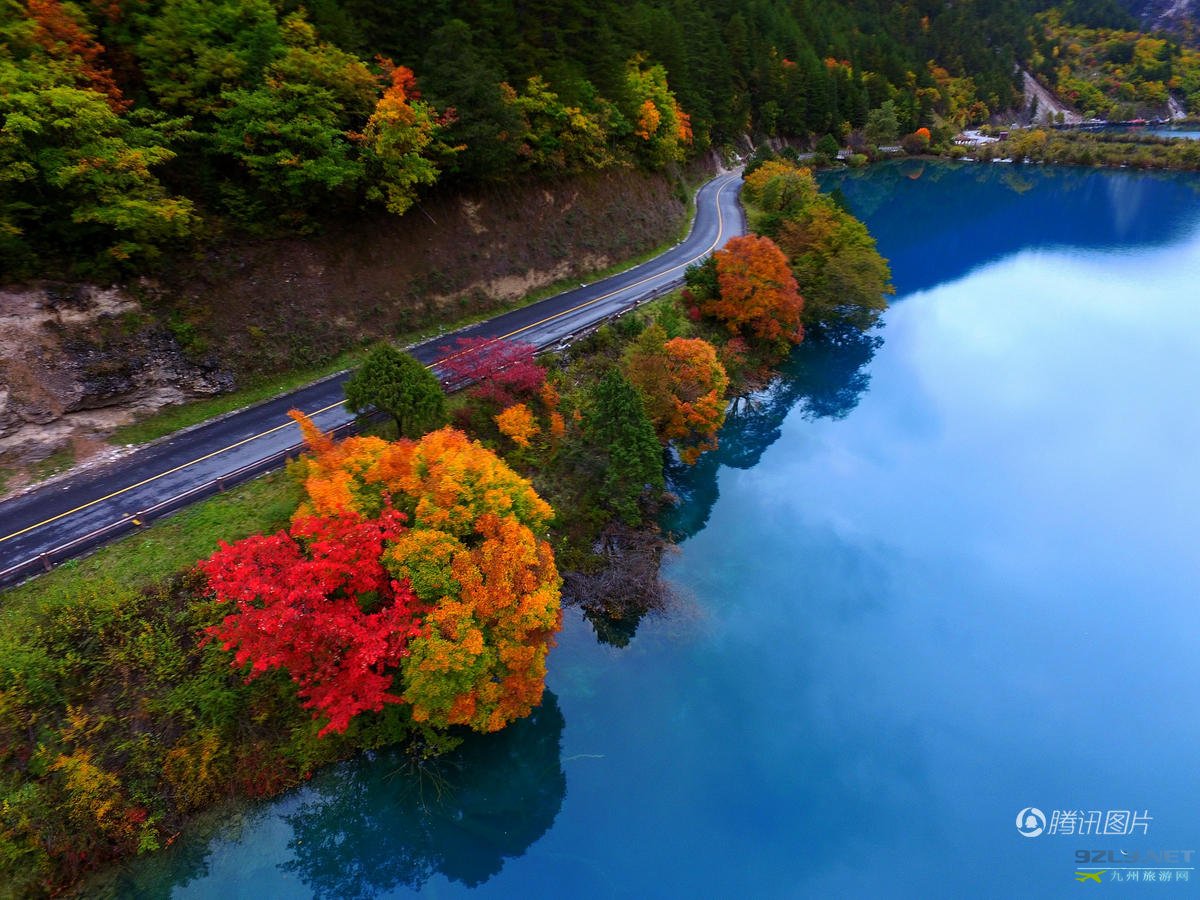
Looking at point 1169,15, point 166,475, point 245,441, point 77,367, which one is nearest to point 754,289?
point 245,441

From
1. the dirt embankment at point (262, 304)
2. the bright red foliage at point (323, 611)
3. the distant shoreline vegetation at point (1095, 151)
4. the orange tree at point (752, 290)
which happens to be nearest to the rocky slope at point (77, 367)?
the dirt embankment at point (262, 304)

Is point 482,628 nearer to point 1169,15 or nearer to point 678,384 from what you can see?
point 678,384

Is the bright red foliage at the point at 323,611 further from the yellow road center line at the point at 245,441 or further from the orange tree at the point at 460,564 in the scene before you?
the yellow road center line at the point at 245,441

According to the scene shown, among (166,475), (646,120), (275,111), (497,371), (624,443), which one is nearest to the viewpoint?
(166,475)

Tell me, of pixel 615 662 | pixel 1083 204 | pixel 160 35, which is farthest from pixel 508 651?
pixel 1083 204

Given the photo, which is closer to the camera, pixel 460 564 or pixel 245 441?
pixel 460 564

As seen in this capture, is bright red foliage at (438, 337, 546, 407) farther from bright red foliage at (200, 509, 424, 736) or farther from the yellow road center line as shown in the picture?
bright red foliage at (200, 509, 424, 736)

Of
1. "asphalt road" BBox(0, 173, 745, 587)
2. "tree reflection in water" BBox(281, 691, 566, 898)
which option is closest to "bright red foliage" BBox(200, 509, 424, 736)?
"tree reflection in water" BBox(281, 691, 566, 898)
